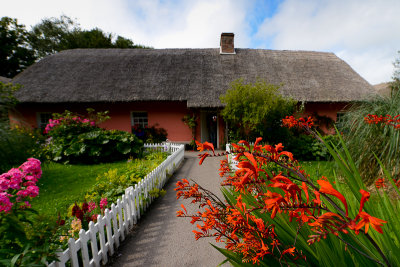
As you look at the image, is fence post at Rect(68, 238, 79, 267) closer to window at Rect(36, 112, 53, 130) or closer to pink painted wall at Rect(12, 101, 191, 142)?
pink painted wall at Rect(12, 101, 191, 142)

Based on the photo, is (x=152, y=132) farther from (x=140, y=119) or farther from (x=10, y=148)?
(x=10, y=148)

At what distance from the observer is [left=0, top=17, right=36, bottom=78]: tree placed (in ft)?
62.8

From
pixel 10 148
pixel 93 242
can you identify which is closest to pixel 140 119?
pixel 10 148

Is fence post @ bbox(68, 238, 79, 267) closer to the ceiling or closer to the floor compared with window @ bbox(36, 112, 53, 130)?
closer to the floor

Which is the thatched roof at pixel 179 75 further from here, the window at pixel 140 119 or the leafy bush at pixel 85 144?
the leafy bush at pixel 85 144

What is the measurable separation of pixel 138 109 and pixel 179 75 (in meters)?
3.07

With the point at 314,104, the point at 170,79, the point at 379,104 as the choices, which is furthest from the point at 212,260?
the point at 314,104

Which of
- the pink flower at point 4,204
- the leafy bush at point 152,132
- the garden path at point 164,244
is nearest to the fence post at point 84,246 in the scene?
the garden path at point 164,244

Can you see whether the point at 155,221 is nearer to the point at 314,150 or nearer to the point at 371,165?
the point at 371,165

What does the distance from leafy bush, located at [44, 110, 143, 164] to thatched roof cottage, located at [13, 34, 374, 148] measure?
8.20ft

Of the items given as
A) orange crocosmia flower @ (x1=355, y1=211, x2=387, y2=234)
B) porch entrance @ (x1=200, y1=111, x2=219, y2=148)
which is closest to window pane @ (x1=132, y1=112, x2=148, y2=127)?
porch entrance @ (x1=200, y1=111, x2=219, y2=148)

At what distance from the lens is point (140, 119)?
10594mm

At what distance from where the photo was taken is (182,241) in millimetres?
2701

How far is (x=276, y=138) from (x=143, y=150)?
222 inches
